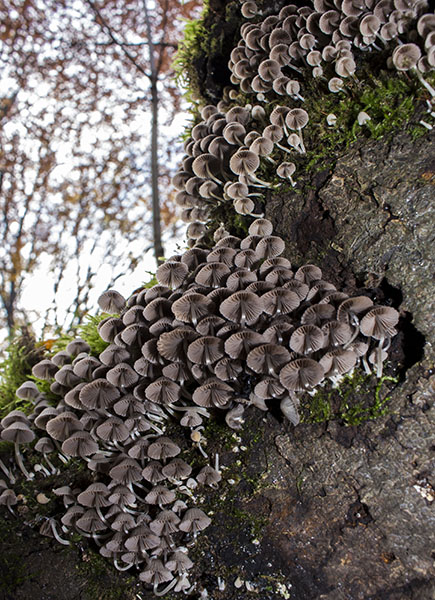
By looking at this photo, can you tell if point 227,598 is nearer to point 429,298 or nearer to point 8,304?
point 429,298

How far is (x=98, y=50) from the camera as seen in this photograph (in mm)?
8531

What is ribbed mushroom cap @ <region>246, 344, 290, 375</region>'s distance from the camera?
1.97 m

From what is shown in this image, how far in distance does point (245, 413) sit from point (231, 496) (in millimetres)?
397

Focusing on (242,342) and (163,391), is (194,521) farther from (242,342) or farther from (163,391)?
(242,342)

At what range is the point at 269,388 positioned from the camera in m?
2.06

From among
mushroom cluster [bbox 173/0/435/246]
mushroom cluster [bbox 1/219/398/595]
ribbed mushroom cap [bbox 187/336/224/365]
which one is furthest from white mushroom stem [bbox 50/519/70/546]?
mushroom cluster [bbox 173/0/435/246]

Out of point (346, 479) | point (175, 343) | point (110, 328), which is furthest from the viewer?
point (110, 328)

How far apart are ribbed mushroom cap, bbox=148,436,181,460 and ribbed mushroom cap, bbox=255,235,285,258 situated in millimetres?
1121

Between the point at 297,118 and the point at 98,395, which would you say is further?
the point at 297,118

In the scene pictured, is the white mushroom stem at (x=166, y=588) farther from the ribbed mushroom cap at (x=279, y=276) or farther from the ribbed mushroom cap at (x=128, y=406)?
the ribbed mushroom cap at (x=279, y=276)

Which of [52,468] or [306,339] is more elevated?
[52,468]

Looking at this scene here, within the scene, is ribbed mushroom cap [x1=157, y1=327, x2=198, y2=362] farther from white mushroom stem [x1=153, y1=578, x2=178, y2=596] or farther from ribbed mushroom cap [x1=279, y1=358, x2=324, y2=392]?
white mushroom stem [x1=153, y1=578, x2=178, y2=596]

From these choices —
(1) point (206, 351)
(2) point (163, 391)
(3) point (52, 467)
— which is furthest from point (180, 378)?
(3) point (52, 467)

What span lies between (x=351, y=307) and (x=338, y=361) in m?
0.26
